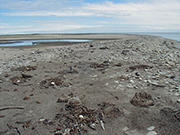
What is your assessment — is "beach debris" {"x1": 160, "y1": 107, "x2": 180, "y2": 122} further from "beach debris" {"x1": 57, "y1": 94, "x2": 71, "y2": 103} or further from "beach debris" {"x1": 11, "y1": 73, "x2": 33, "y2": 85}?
"beach debris" {"x1": 11, "y1": 73, "x2": 33, "y2": 85}

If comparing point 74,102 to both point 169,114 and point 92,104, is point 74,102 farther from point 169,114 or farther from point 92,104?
point 169,114

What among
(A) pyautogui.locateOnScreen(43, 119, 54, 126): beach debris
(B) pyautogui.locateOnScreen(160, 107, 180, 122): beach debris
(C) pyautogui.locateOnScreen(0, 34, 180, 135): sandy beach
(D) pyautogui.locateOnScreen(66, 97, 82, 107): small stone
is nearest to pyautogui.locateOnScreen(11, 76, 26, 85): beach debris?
(C) pyautogui.locateOnScreen(0, 34, 180, 135): sandy beach

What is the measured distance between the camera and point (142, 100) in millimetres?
5125

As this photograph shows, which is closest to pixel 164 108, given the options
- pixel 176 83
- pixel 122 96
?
pixel 122 96

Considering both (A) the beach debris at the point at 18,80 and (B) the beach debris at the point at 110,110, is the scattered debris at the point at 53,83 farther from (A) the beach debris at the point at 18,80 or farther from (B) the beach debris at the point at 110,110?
(B) the beach debris at the point at 110,110

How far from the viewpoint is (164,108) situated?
471cm

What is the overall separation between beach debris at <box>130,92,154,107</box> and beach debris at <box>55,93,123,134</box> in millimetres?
725

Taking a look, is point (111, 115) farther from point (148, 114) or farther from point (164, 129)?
point (164, 129)

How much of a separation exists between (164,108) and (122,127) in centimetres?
156

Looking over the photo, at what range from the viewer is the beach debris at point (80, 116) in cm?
406

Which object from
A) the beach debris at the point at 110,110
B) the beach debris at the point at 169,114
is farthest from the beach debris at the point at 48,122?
the beach debris at the point at 169,114

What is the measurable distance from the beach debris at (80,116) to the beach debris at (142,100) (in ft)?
2.38

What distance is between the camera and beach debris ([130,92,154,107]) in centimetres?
499

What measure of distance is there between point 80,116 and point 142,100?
210 cm
